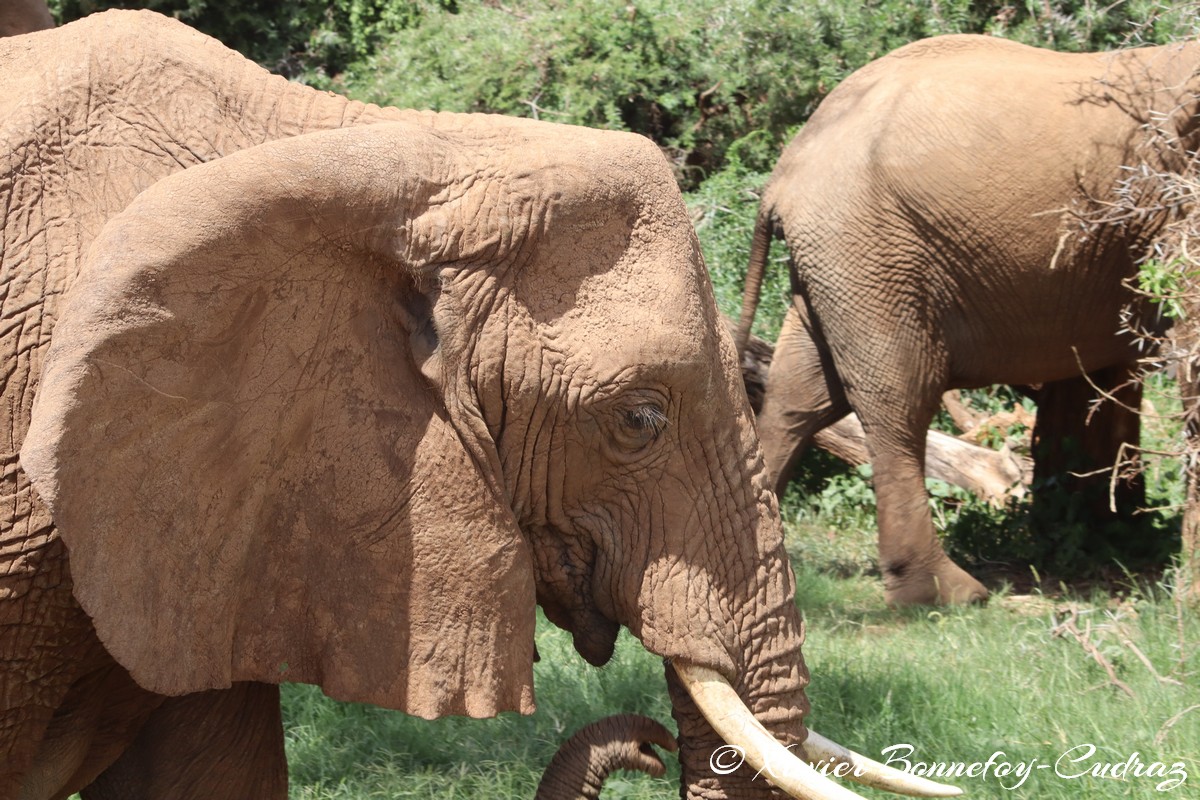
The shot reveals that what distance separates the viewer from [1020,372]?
19.9 feet

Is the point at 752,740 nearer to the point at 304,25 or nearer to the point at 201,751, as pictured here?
the point at 201,751

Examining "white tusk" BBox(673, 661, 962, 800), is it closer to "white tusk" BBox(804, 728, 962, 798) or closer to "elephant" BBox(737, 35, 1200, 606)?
"white tusk" BBox(804, 728, 962, 798)

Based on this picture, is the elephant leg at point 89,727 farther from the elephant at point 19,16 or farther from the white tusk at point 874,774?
the elephant at point 19,16

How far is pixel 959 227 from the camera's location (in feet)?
18.9

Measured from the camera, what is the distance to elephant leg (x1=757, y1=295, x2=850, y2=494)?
6.45 meters

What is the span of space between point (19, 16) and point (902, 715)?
3381 millimetres

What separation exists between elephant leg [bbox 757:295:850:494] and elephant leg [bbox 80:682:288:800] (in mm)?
3889

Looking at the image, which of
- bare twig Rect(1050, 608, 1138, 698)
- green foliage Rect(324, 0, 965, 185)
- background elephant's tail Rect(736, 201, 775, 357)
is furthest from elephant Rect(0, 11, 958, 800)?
green foliage Rect(324, 0, 965, 185)

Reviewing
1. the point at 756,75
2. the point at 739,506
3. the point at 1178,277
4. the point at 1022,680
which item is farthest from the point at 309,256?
the point at 756,75

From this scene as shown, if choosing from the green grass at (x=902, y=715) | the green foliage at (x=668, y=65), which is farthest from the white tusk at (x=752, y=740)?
the green foliage at (x=668, y=65)

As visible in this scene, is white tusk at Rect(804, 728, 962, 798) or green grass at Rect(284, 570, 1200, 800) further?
green grass at Rect(284, 570, 1200, 800)

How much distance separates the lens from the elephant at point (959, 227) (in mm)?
5621

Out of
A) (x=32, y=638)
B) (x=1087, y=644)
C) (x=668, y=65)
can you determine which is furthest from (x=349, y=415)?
(x=668, y=65)

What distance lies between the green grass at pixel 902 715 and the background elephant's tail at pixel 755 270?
5.78 ft
